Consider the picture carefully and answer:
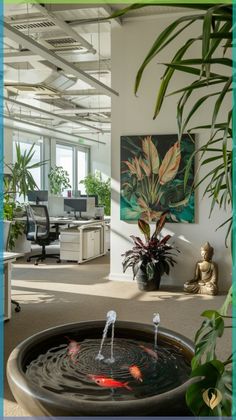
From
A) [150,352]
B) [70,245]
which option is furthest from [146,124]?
[150,352]

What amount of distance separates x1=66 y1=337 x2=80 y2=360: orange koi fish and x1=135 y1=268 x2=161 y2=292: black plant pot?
323cm

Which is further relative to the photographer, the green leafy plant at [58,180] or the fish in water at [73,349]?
the green leafy plant at [58,180]

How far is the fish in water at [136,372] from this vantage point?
2.15 m

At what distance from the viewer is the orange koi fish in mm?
2398

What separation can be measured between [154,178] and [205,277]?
156 centimetres

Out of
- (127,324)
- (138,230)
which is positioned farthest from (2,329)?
(138,230)

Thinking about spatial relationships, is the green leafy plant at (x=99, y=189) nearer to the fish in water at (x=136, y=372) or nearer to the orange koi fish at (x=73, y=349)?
the orange koi fish at (x=73, y=349)

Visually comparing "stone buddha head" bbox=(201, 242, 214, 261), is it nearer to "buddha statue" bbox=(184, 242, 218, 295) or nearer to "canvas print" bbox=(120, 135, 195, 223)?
"buddha statue" bbox=(184, 242, 218, 295)

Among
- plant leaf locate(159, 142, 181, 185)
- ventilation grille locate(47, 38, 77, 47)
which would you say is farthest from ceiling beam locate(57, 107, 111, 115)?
plant leaf locate(159, 142, 181, 185)

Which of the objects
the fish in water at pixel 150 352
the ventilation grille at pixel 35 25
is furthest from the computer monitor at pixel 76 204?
the fish in water at pixel 150 352

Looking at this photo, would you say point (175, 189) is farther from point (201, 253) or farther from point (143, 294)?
point (143, 294)

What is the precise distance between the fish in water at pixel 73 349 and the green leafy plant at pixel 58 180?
10.9 m

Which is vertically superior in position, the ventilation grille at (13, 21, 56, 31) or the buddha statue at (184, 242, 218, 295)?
the ventilation grille at (13, 21, 56, 31)

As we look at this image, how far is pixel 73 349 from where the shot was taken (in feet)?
8.14
